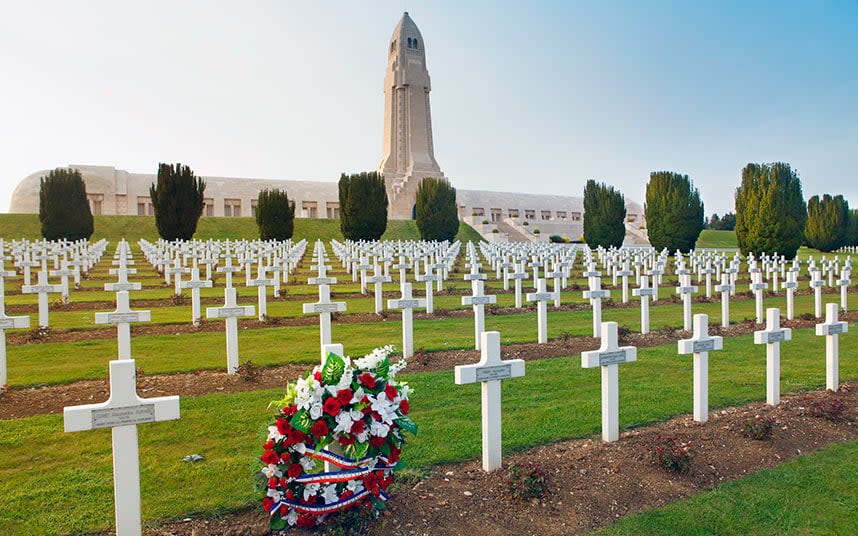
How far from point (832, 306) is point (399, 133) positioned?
1892 inches

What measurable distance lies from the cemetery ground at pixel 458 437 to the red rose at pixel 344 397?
725mm

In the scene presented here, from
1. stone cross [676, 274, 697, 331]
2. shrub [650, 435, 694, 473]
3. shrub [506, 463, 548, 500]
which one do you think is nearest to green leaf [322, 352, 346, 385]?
shrub [506, 463, 548, 500]

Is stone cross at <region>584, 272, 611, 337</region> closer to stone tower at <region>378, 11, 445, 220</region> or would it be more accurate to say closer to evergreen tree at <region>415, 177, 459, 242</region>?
evergreen tree at <region>415, 177, 459, 242</region>

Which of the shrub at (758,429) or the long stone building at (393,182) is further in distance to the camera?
the long stone building at (393,182)

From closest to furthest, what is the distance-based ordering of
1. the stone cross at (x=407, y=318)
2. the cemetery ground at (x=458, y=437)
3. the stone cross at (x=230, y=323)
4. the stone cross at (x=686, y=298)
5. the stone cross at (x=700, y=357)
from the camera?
the cemetery ground at (x=458, y=437) → the stone cross at (x=700, y=357) → the stone cross at (x=230, y=323) → the stone cross at (x=407, y=318) → the stone cross at (x=686, y=298)

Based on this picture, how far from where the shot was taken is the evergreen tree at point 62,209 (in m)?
29.5

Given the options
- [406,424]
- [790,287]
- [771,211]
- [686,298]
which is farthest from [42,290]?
[771,211]

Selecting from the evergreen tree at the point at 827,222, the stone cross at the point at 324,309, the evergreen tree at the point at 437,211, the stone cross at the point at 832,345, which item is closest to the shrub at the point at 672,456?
the stone cross at the point at 832,345

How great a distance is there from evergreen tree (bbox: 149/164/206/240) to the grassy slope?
6.69m

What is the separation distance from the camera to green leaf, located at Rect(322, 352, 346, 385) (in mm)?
2908

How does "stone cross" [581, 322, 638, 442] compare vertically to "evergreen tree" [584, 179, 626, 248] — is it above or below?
below

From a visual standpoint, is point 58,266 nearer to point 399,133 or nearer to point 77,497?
point 77,497

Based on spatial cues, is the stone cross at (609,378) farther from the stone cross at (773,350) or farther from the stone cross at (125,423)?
the stone cross at (125,423)

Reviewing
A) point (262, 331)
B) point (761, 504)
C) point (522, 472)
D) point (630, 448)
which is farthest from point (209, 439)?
point (262, 331)
